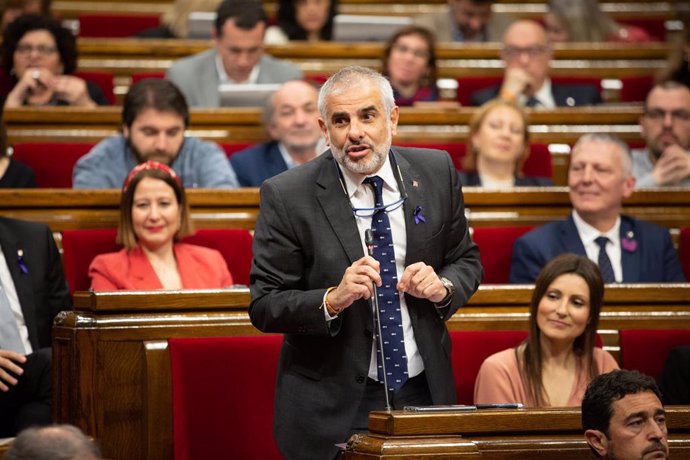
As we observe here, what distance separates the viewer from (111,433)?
1593mm

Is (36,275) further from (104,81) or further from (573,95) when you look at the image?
(573,95)

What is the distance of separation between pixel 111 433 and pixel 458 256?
20.5 inches

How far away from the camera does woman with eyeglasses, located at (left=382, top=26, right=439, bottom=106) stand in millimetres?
2873

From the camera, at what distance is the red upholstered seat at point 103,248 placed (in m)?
2.03

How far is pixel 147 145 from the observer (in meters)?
2.28

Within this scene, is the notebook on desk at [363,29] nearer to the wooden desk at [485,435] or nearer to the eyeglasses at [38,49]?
the eyeglasses at [38,49]

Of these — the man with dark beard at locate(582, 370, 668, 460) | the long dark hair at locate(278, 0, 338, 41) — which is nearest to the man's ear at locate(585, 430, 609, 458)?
the man with dark beard at locate(582, 370, 668, 460)

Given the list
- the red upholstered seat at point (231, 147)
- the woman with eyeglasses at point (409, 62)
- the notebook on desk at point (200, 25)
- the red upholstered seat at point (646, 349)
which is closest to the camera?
the red upholstered seat at point (646, 349)

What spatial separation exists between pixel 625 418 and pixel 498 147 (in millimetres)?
1190

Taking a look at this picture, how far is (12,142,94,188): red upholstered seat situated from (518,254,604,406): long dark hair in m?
1.11

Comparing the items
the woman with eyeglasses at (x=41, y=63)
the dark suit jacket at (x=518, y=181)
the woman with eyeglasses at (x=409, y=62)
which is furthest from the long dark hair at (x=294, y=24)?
the dark suit jacket at (x=518, y=181)

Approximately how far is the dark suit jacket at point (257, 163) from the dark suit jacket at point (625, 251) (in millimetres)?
569

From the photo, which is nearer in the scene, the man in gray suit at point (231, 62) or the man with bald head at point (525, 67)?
the man in gray suit at point (231, 62)

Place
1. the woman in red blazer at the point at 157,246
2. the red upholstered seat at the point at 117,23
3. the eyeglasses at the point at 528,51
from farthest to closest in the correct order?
the red upholstered seat at the point at 117,23 < the eyeglasses at the point at 528,51 < the woman in red blazer at the point at 157,246
